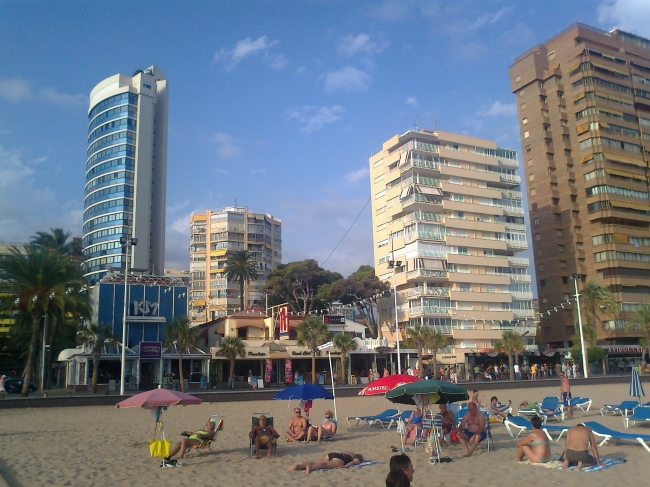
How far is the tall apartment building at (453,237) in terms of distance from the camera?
6462cm

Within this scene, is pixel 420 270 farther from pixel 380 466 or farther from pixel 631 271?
pixel 380 466

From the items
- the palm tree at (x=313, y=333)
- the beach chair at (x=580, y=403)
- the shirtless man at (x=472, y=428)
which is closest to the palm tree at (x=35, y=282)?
the palm tree at (x=313, y=333)

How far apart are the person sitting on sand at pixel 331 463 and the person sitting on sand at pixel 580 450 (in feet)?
13.1

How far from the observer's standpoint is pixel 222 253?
104 meters

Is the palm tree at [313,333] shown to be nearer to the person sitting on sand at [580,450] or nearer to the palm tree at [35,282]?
the palm tree at [35,282]

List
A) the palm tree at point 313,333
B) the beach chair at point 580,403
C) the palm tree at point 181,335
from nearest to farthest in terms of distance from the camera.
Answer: the beach chair at point 580,403, the palm tree at point 181,335, the palm tree at point 313,333

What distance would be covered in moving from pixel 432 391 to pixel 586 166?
70.3 metres

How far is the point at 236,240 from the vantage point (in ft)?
345

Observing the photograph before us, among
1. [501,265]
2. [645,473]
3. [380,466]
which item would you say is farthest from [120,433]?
[501,265]

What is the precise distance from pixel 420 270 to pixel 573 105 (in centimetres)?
3340

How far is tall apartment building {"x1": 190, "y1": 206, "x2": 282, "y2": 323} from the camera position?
100 metres

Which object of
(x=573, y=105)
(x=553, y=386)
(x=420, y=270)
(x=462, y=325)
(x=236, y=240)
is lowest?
(x=553, y=386)

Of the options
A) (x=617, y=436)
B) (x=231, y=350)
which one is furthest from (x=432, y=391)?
(x=231, y=350)

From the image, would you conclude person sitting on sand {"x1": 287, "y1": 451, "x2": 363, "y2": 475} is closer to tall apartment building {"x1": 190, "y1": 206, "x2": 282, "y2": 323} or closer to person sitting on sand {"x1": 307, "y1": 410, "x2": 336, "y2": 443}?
person sitting on sand {"x1": 307, "y1": 410, "x2": 336, "y2": 443}
